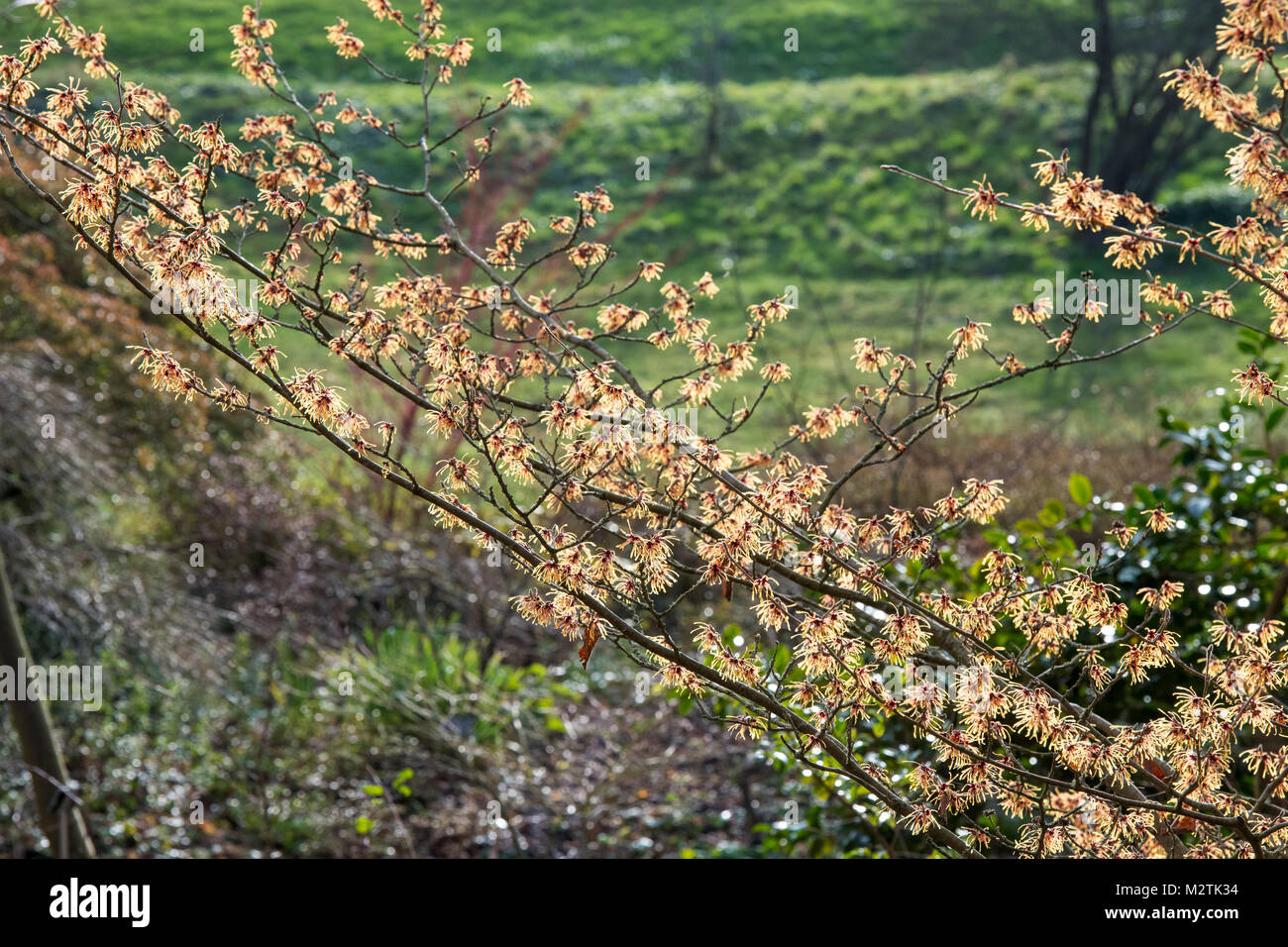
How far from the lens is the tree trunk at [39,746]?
3.69 meters

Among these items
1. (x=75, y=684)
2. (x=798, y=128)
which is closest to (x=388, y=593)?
(x=75, y=684)

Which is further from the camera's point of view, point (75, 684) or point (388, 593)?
point (388, 593)

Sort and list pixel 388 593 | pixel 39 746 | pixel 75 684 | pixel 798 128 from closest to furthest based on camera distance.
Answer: pixel 39 746, pixel 75 684, pixel 388 593, pixel 798 128

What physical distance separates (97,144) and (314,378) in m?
0.58

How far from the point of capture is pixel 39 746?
375 cm
